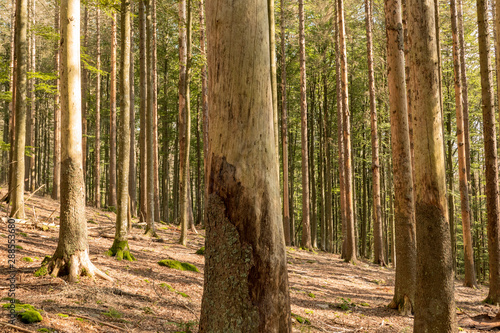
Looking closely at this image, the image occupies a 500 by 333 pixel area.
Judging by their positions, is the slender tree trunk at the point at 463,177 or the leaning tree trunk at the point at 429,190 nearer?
the leaning tree trunk at the point at 429,190

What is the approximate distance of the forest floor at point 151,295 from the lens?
4195 millimetres

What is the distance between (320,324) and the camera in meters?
5.84

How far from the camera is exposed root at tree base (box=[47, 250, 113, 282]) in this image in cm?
534

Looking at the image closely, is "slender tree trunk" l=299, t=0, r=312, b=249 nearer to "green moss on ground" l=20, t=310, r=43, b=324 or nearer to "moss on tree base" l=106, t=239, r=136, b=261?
"moss on tree base" l=106, t=239, r=136, b=261

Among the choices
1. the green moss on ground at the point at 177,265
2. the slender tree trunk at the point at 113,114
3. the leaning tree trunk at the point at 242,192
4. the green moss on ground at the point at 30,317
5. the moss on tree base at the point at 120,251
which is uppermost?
the slender tree trunk at the point at 113,114

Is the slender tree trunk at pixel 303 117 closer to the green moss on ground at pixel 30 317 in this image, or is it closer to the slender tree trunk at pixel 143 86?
the slender tree trunk at pixel 143 86

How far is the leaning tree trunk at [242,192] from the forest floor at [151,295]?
1.89m

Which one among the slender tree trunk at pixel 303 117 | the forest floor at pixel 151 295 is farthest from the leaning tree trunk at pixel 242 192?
the slender tree trunk at pixel 303 117

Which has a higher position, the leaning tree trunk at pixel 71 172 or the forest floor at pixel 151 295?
the leaning tree trunk at pixel 71 172

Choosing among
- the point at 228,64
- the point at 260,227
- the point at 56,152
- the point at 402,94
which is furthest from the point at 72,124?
the point at 56,152

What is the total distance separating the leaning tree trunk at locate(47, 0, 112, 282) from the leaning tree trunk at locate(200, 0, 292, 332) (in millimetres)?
3518

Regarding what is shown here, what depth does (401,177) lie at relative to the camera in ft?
22.7

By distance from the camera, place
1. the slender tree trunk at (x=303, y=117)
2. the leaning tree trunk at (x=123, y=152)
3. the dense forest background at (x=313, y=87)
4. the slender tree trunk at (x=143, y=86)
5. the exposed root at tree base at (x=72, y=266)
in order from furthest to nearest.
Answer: the dense forest background at (x=313, y=87) → the slender tree trunk at (x=303, y=117) → the slender tree trunk at (x=143, y=86) → the leaning tree trunk at (x=123, y=152) → the exposed root at tree base at (x=72, y=266)

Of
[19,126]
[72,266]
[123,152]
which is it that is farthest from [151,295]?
[19,126]
